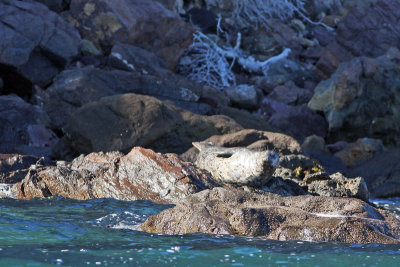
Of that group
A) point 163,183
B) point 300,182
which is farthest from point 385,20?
point 163,183

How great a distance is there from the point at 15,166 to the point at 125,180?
2.29 meters

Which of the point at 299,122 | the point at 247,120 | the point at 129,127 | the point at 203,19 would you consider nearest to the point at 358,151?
the point at 247,120

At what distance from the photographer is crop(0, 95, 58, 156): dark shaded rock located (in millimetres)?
13697

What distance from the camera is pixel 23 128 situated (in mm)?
14156

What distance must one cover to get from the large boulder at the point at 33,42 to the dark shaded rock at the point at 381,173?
407 inches

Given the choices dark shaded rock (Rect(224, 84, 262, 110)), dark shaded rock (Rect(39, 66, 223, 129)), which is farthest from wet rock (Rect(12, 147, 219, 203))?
dark shaded rock (Rect(224, 84, 262, 110))

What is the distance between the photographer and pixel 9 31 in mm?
17172

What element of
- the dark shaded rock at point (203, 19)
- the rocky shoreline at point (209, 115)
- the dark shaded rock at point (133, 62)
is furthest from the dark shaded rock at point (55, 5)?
the dark shaded rock at point (203, 19)

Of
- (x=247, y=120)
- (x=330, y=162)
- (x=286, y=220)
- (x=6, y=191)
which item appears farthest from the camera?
(x=247, y=120)

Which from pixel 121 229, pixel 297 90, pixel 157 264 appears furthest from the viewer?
pixel 297 90

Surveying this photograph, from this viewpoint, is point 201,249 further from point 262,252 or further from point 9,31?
point 9,31

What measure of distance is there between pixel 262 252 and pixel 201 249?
498 mm

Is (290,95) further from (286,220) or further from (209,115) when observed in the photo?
(286,220)

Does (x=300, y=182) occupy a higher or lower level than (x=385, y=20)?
lower
